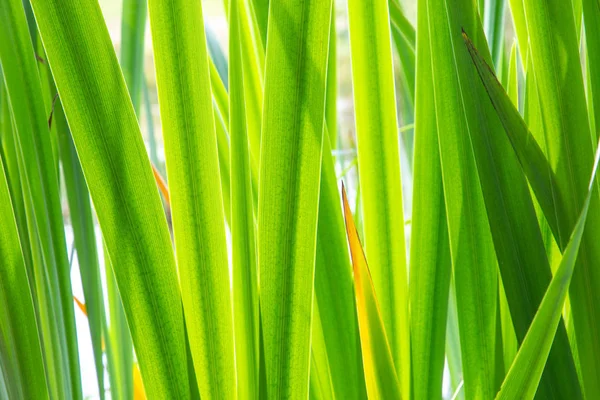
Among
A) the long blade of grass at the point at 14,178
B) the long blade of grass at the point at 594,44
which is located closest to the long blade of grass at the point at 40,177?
the long blade of grass at the point at 14,178

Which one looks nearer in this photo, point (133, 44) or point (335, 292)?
point (335, 292)

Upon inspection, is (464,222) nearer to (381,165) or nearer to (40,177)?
(381,165)

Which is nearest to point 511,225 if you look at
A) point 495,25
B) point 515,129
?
point 515,129

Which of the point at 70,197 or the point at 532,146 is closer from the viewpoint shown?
the point at 532,146

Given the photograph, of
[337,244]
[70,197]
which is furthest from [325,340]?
[70,197]

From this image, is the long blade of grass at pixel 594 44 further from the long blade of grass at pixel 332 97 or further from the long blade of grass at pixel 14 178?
the long blade of grass at pixel 14 178

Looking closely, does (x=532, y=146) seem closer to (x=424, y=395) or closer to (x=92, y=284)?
(x=424, y=395)

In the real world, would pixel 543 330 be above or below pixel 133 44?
below
